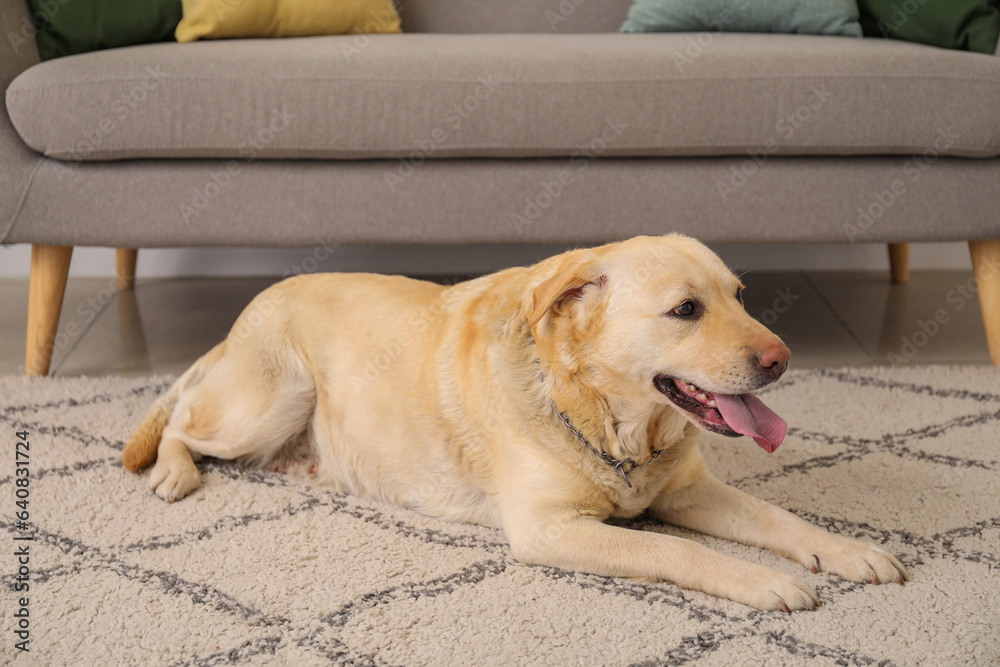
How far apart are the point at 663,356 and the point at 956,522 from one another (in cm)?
75

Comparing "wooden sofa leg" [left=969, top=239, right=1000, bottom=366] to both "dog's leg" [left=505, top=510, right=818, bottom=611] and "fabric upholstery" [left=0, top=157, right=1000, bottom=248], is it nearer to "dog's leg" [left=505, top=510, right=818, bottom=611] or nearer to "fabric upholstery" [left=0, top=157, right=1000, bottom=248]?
"fabric upholstery" [left=0, top=157, right=1000, bottom=248]

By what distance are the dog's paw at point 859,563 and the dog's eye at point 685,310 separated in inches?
19.6

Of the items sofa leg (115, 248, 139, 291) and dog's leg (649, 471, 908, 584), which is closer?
dog's leg (649, 471, 908, 584)

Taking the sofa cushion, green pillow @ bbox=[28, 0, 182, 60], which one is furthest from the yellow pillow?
the sofa cushion

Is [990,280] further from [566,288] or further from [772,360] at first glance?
[566,288]

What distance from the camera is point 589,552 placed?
1.49 meters

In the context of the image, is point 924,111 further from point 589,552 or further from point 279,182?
point 279,182

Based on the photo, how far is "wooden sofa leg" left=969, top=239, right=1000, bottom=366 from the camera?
8.38 ft

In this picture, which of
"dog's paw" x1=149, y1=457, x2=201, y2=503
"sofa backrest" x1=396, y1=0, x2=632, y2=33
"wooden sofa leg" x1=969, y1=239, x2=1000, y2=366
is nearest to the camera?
"dog's paw" x1=149, y1=457, x2=201, y2=503
